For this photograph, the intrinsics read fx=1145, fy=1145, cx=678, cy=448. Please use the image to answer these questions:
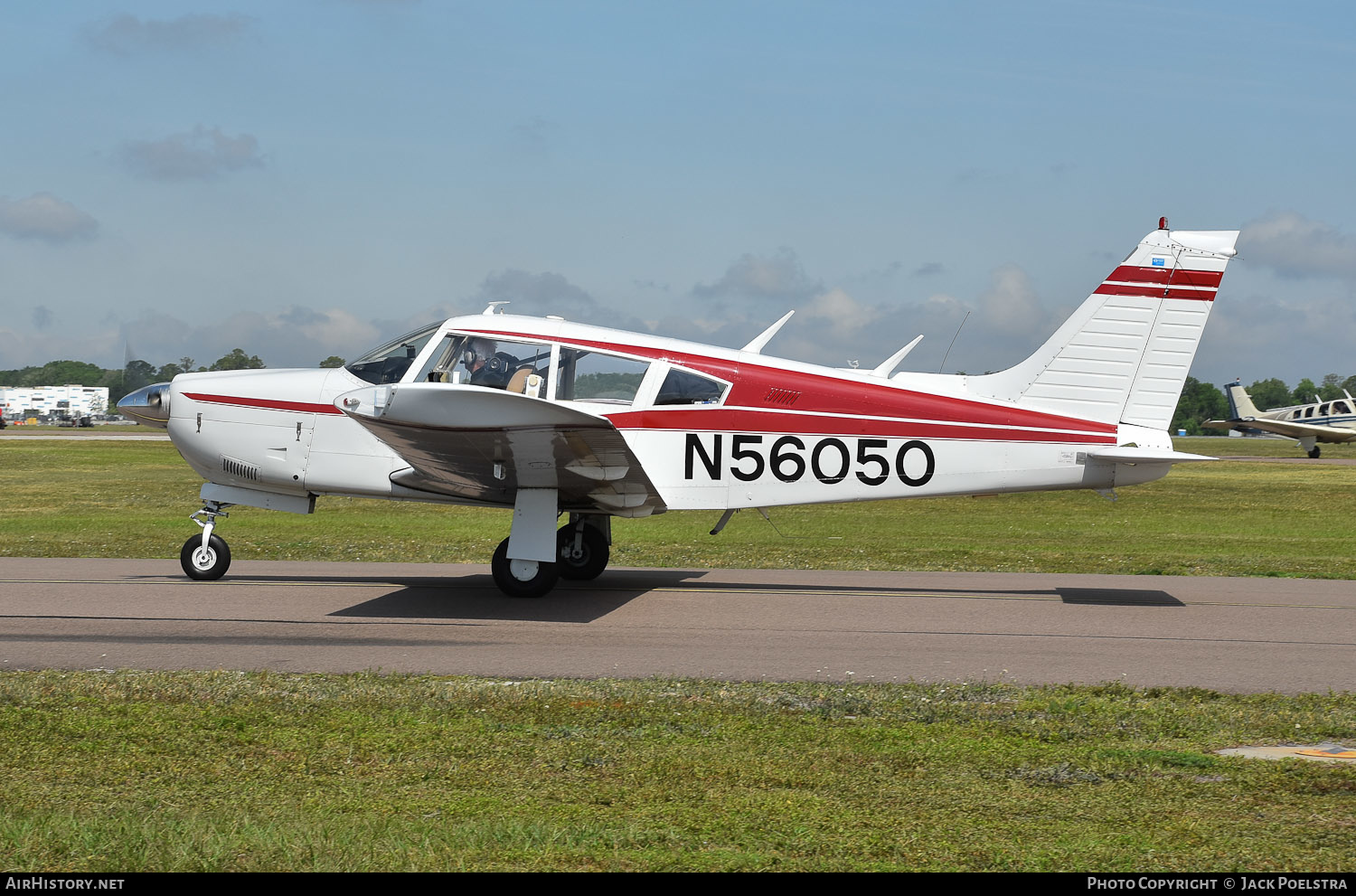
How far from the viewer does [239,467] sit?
1135cm

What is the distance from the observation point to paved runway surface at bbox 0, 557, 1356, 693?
7.74m

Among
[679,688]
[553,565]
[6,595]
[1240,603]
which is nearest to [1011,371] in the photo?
[1240,603]

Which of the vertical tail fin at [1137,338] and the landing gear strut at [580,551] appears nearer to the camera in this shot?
the vertical tail fin at [1137,338]

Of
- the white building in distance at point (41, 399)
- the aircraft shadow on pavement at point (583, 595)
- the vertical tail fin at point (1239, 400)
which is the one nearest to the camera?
the aircraft shadow on pavement at point (583, 595)

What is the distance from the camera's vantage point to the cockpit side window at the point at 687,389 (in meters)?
10.8

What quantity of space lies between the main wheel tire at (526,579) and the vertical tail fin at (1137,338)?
183 inches

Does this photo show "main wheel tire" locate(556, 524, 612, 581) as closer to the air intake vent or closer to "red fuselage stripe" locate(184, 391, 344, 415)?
"red fuselage stripe" locate(184, 391, 344, 415)

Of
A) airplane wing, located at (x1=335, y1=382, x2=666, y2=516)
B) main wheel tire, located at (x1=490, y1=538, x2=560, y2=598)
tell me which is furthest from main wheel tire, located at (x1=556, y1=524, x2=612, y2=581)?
main wheel tire, located at (x1=490, y1=538, x2=560, y2=598)

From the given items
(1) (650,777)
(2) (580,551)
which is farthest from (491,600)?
(1) (650,777)

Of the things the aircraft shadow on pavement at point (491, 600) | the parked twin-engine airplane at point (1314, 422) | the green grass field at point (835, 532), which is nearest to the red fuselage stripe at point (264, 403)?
the aircraft shadow on pavement at point (491, 600)

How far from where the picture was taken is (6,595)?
10.5 metres

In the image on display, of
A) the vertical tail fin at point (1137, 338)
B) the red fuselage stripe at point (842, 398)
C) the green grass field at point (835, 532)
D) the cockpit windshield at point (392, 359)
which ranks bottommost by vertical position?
the green grass field at point (835, 532)

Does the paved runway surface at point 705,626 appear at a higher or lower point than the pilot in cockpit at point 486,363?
lower

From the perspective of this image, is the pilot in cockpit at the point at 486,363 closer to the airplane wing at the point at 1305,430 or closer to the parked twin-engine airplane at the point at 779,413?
the parked twin-engine airplane at the point at 779,413
